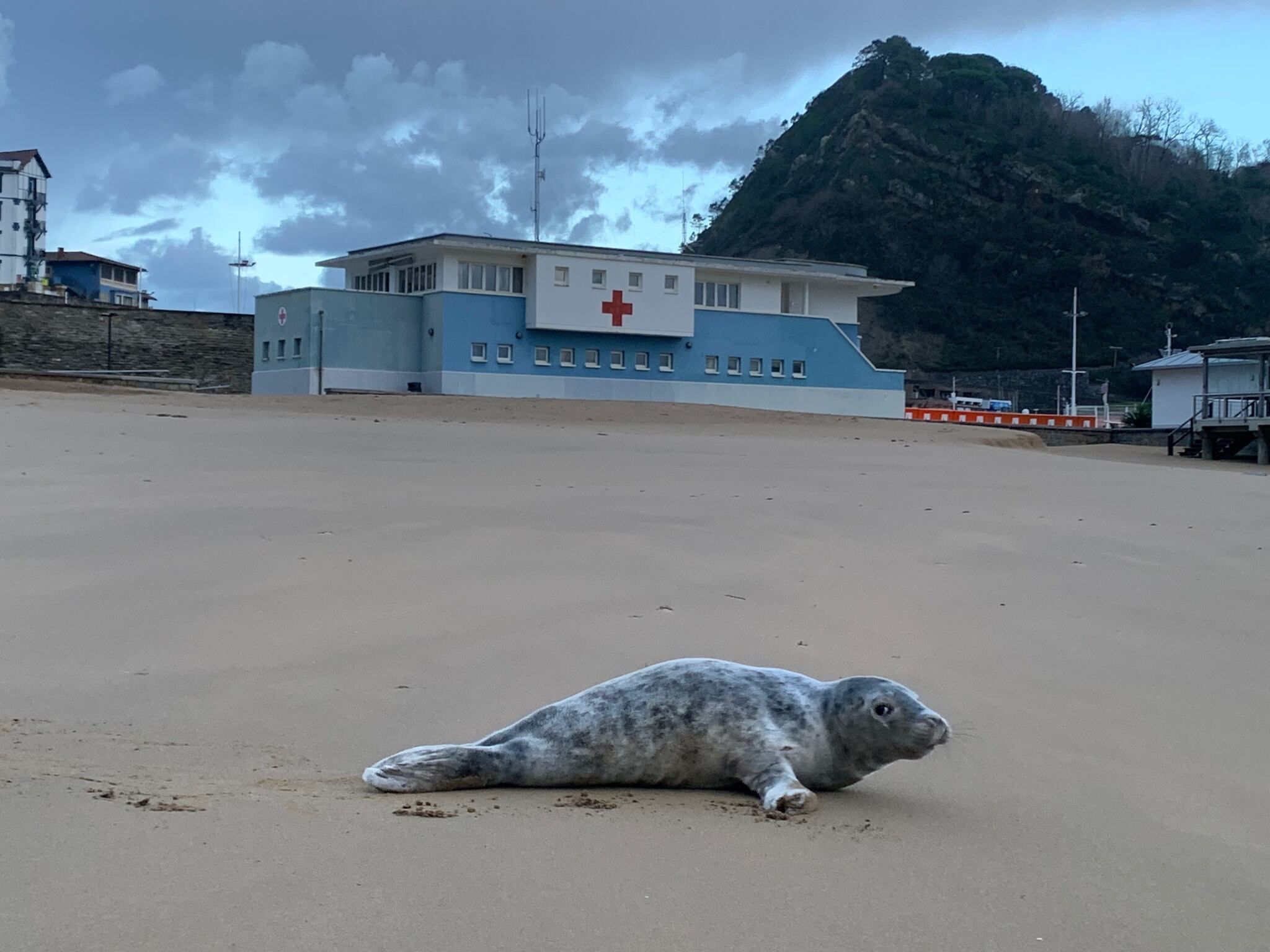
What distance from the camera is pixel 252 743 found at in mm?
4367

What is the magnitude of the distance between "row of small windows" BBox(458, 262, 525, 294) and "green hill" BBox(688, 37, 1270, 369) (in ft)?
233

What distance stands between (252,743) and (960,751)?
2.51 metres

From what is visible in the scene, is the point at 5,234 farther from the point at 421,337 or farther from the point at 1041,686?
the point at 1041,686

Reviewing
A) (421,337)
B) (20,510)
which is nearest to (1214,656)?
(20,510)

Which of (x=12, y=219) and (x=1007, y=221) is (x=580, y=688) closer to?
(x=12, y=219)

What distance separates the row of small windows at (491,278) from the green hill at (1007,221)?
7088 cm

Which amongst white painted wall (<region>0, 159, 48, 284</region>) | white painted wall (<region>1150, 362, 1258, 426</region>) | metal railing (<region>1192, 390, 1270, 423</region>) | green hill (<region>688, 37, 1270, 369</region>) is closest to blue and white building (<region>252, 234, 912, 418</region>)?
metal railing (<region>1192, 390, 1270, 423</region>)

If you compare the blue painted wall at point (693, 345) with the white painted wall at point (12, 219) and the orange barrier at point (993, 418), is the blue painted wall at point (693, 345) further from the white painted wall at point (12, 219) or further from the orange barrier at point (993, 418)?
the white painted wall at point (12, 219)

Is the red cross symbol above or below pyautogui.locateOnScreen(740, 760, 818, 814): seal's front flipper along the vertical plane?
above

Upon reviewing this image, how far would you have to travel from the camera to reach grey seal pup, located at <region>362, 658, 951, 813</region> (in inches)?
148

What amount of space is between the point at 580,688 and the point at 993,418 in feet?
138

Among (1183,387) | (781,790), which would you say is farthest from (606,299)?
(1183,387)

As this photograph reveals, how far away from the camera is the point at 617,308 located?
1334 inches

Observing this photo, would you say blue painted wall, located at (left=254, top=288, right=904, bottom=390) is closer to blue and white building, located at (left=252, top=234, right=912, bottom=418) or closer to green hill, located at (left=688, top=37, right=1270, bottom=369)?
blue and white building, located at (left=252, top=234, right=912, bottom=418)
